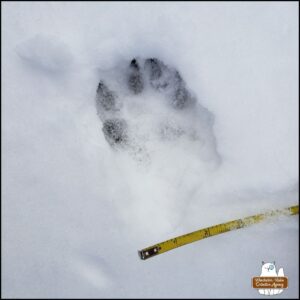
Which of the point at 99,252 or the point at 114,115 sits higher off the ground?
the point at 114,115

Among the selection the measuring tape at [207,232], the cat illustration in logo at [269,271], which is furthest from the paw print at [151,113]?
the cat illustration in logo at [269,271]

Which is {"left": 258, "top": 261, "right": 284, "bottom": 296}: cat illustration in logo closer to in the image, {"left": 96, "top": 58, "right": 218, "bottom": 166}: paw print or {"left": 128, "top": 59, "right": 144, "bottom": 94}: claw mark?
{"left": 96, "top": 58, "right": 218, "bottom": 166}: paw print

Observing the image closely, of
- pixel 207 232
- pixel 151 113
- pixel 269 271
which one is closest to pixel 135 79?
pixel 151 113

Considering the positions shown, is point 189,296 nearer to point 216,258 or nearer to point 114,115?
point 216,258

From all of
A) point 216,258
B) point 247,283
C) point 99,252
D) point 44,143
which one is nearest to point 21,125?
point 44,143

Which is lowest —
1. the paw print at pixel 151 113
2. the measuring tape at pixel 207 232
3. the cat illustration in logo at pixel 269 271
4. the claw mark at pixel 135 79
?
the cat illustration in logo at pixel 269 271

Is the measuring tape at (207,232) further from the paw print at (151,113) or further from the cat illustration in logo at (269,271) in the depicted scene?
the paw print at (151,113)

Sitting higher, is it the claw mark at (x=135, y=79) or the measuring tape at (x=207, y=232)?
the claw mark at (x=135, y=79)
